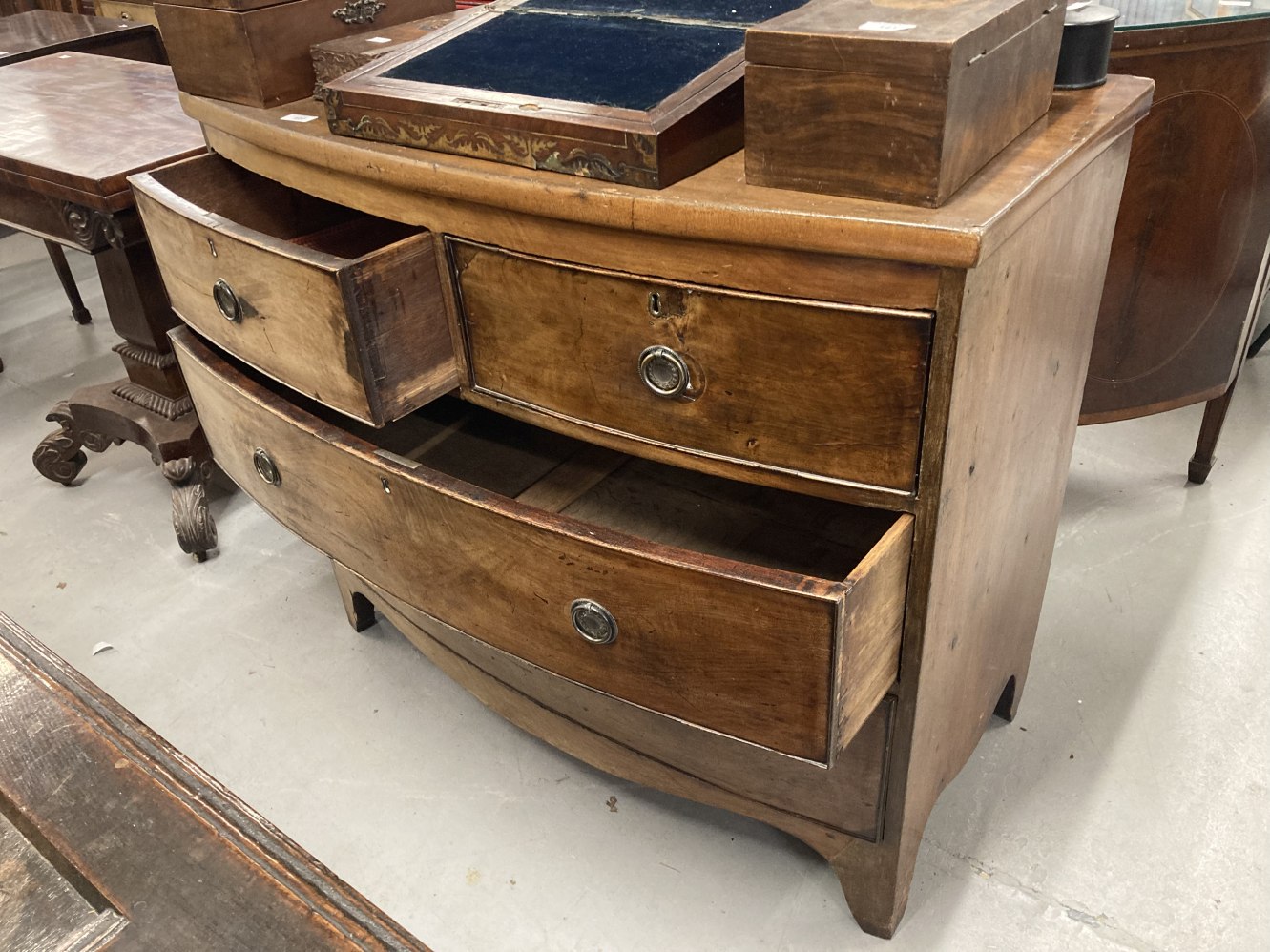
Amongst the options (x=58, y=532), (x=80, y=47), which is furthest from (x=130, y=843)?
(x=80, y=47)

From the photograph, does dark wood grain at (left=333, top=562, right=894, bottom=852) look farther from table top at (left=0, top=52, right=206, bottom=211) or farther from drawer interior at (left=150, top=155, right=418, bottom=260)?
table top at (left=0, top=52, right=206, bottom=211)

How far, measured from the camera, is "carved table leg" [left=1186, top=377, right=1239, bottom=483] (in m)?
1.71


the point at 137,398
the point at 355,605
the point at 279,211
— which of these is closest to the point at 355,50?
the point at 279,211

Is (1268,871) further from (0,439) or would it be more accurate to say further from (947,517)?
(0,439)

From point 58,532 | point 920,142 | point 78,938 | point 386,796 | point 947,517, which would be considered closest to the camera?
point 78,938

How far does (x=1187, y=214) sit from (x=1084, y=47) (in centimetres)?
68

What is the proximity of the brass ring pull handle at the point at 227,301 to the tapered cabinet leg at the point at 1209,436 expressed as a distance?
1.46m

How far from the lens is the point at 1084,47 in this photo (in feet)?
2.89

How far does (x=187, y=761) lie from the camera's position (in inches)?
24.1

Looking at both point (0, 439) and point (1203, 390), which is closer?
point (1203, 390)

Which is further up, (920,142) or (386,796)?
(920,142)

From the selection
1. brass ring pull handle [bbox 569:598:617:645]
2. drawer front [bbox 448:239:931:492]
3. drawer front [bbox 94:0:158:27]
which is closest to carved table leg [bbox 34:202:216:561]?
drawer front [bbox 448:239:931:492]

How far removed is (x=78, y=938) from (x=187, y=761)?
11 centimetres

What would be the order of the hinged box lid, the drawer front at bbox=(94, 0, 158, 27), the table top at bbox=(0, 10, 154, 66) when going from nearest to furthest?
the hinged box lid
the table top at bbox=(0, 10, 154, 66)
the drawer front at bbox=(94, 0, 158, 27)
